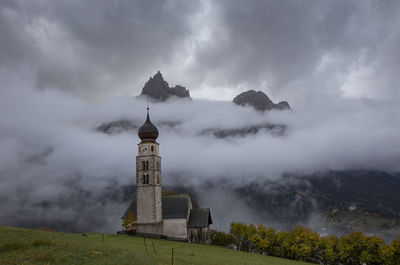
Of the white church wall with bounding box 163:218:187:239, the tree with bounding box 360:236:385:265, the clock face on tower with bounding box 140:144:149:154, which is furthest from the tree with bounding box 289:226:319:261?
the clock face on tower with bounding box 140:144:149:154

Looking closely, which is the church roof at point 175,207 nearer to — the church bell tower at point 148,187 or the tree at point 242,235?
the church bell tower at point 148,187

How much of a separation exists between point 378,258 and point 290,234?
18.1m

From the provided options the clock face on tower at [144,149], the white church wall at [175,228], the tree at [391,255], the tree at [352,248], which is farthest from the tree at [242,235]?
the clock face on tower at [144,149]

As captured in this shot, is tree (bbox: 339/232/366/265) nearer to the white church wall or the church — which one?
the church

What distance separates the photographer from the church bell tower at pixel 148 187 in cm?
7506

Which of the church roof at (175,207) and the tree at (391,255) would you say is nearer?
the tree at (391,255)

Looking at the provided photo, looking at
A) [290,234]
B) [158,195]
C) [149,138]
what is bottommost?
[290,234]

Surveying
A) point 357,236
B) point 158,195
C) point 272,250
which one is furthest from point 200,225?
point 357,236

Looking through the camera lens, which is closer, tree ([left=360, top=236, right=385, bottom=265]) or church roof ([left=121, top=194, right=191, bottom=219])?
tree ([left=360, top=236, right=385, bottom=265])

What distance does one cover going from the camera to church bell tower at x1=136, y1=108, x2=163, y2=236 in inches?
2955

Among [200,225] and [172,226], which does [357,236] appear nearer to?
[200,225]

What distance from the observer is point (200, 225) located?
75.9 meters

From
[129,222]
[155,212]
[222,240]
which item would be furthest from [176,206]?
[222,240]

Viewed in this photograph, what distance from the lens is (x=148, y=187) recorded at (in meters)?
76.7
